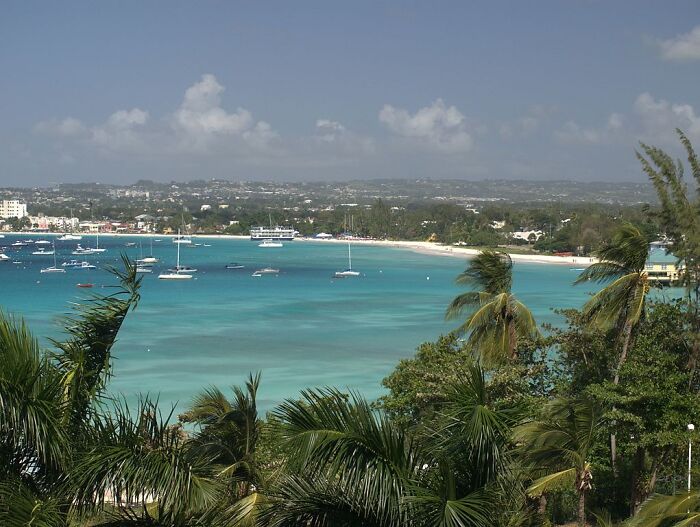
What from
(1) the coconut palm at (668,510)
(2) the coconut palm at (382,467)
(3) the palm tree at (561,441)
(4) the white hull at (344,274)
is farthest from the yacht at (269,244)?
(2) the coconut palm at (382,467)

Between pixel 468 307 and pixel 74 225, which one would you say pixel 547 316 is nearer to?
pixel 468 307

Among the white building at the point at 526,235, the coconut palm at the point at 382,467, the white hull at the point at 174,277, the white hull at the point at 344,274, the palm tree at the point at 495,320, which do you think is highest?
the coconut palm at the point at 382,467

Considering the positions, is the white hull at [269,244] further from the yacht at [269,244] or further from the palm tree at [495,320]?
the palm tree at [495,320]

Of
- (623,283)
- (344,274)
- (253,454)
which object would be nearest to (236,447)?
(253,454)

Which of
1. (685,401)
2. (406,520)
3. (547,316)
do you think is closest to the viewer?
(406,520)

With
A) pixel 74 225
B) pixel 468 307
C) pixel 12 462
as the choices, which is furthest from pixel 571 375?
pixel 74 225

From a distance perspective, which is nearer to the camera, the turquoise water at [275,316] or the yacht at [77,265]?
the turquoise water at [275,316]

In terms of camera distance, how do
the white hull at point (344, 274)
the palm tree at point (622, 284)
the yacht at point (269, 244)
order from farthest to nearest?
the yacht at point (269, 244) < the white hull at point (344, 274) < the palm tree at point (622, 284)

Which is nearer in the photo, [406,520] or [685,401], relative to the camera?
[406,520]
